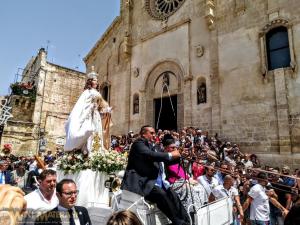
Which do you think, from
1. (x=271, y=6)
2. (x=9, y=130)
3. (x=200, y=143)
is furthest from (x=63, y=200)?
(x=9, y=130)

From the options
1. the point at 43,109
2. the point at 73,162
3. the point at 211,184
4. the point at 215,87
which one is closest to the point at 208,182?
the point at 211,184

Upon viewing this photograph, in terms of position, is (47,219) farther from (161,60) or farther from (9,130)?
(9,130)

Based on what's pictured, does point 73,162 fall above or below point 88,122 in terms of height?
below

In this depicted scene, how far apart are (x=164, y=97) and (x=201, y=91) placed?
2.99m

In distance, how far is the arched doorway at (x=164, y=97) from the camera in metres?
17.2

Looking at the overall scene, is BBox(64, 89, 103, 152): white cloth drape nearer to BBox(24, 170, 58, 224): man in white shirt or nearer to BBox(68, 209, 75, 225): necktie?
BBox(24, 170, 58, 224): man in white shirt

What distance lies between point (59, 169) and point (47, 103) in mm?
29340

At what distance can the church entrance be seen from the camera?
17.6 meters

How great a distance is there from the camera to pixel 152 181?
3.80 meters

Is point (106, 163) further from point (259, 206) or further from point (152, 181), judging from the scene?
point (259, 206)

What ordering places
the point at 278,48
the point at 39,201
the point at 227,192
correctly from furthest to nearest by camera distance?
the point at 278,48 < the point at 227,192 < the point at 39,201

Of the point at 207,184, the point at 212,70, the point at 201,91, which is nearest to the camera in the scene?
the point at 207,184

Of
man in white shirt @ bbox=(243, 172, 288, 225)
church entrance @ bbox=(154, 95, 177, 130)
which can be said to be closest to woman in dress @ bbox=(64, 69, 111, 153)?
man in white shirt @ bbox=(243, 172, 288, 225)

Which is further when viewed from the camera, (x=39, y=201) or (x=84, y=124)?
(x=84, y=124)
